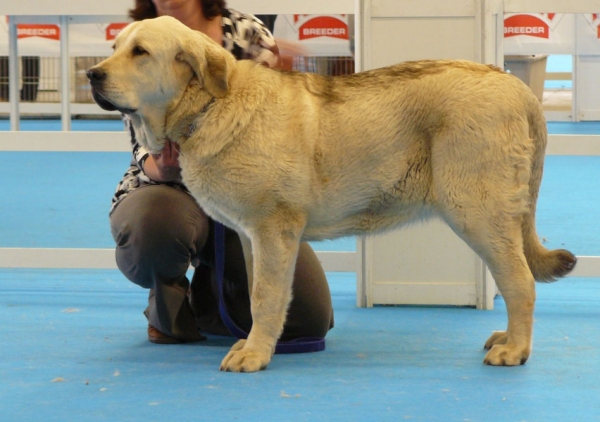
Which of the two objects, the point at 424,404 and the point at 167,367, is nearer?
the point at 424,404

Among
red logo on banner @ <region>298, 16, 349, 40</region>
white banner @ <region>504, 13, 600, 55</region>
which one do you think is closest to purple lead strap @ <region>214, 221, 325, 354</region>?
red logo on banner @ <region>298, 16, 349, 40</region>

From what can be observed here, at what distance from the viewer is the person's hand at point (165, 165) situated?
105 inches

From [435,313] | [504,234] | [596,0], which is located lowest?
[435,313]

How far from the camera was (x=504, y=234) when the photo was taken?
2.52 metres

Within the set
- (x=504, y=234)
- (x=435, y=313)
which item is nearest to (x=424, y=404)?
(x=504, y=234)

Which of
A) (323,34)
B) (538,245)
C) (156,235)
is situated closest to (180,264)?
(156,235)

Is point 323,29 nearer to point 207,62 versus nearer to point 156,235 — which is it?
point 156,235

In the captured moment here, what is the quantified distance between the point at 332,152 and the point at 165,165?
53 centimetres

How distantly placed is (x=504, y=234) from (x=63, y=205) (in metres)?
4.46

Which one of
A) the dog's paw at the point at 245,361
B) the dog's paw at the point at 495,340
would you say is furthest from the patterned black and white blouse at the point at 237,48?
the dog's paw at the point at 495,340

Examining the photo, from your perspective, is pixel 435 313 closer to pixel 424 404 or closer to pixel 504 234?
pixel 504 234

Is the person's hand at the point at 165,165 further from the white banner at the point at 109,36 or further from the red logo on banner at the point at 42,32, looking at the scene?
the red logo on banner at the point at 42,32

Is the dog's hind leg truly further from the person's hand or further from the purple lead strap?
the person's hand

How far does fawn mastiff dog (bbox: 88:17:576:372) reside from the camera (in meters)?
2.49
